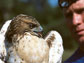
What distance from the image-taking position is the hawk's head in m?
2.40

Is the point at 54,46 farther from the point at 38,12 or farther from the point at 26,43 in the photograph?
the point at 38,12

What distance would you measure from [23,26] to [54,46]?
327 mm

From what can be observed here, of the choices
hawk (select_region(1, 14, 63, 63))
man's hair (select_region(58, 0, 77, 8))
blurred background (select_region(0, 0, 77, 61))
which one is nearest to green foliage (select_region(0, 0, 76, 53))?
blurred background (select_region(0, 0, 77, 61))

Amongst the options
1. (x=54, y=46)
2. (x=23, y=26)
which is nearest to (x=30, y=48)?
(x=23, y=26)

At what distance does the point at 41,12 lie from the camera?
47.4 feet

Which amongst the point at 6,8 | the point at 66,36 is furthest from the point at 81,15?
the point at 6,8

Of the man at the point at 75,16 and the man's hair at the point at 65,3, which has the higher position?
the man's hair at the point at 65,3

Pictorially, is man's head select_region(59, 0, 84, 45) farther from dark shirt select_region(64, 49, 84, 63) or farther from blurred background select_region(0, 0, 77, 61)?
blurred background select_region(0, 0, 77, 61)

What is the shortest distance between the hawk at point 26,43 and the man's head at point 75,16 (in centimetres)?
25

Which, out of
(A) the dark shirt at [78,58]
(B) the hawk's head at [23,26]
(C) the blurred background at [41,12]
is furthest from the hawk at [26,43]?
(C) the blurred background at [41,12]

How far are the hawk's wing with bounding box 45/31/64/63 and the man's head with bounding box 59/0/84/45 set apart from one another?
6.1 inches

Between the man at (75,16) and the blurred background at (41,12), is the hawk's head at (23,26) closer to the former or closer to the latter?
the man at (75,16)

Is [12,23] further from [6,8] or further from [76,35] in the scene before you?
[6,8]

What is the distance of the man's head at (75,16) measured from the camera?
8.34 feet
